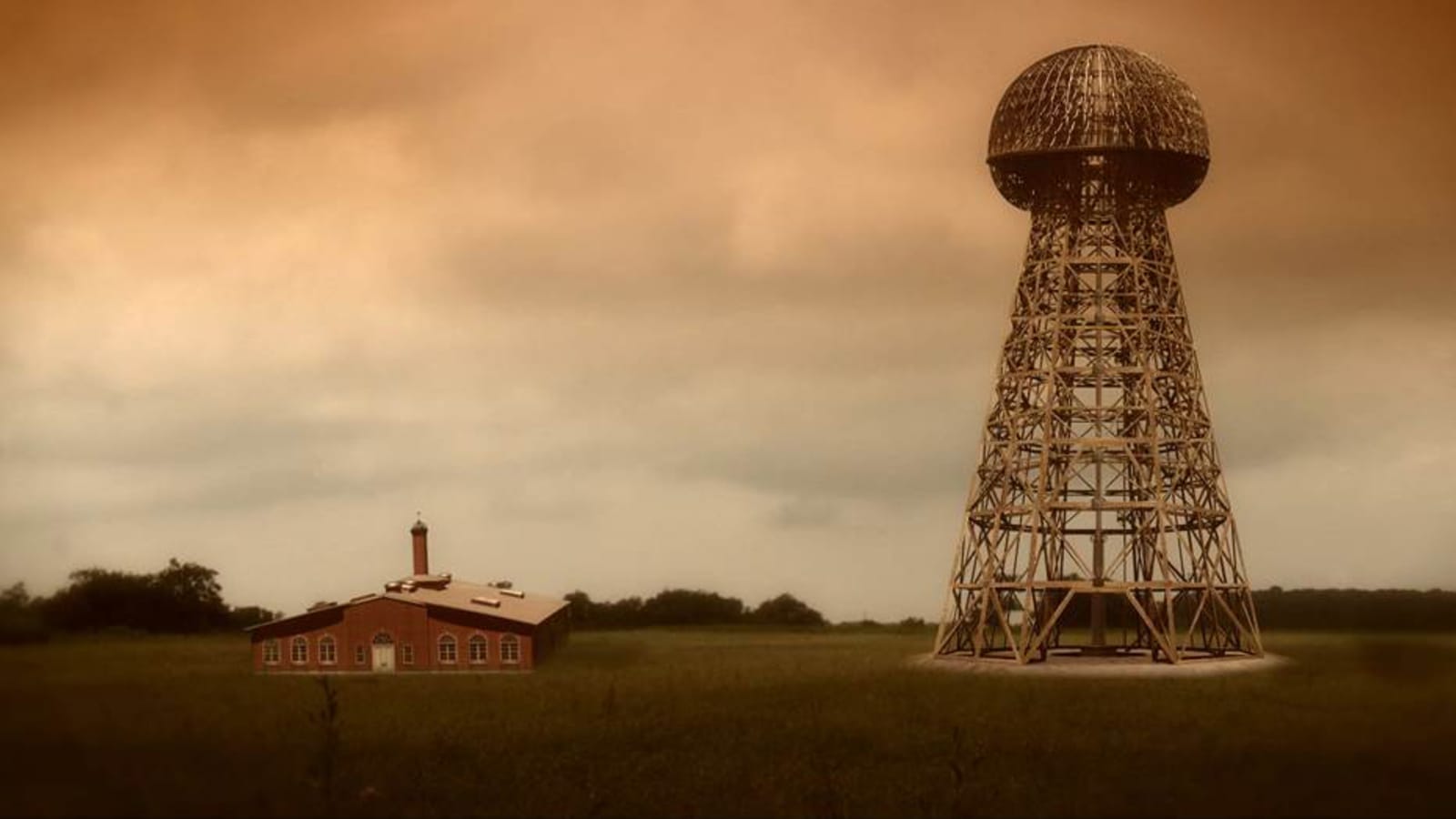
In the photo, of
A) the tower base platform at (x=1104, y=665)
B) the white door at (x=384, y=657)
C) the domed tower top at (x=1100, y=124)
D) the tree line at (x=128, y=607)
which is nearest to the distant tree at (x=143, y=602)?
the tree line at (x=128, y=607)

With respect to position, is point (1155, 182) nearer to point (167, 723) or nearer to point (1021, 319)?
point (1021, 319)

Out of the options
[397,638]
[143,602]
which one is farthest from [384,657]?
[143,602]

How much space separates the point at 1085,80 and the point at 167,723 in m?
48.3

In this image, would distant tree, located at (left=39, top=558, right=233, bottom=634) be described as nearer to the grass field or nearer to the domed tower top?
the grass field

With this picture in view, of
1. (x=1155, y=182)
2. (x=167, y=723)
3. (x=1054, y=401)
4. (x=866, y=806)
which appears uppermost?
(x=1155, y=182)

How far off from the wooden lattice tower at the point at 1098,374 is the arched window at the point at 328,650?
2618 cm

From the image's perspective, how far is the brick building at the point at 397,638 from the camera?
257ft

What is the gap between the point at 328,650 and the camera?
7900 centimetres

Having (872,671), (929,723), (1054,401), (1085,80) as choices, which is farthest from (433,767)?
(1085,80)

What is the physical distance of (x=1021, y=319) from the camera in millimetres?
76125

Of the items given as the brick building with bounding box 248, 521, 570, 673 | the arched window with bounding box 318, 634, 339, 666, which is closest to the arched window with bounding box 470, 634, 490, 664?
the brick building with bounding box 248, 521, 570, 673

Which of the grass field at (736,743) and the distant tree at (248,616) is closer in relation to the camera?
the grass field at (736,743)

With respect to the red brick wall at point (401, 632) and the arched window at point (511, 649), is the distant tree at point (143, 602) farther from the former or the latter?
the arched window at point (511, 649)

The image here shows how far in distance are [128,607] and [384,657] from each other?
22.8 m
